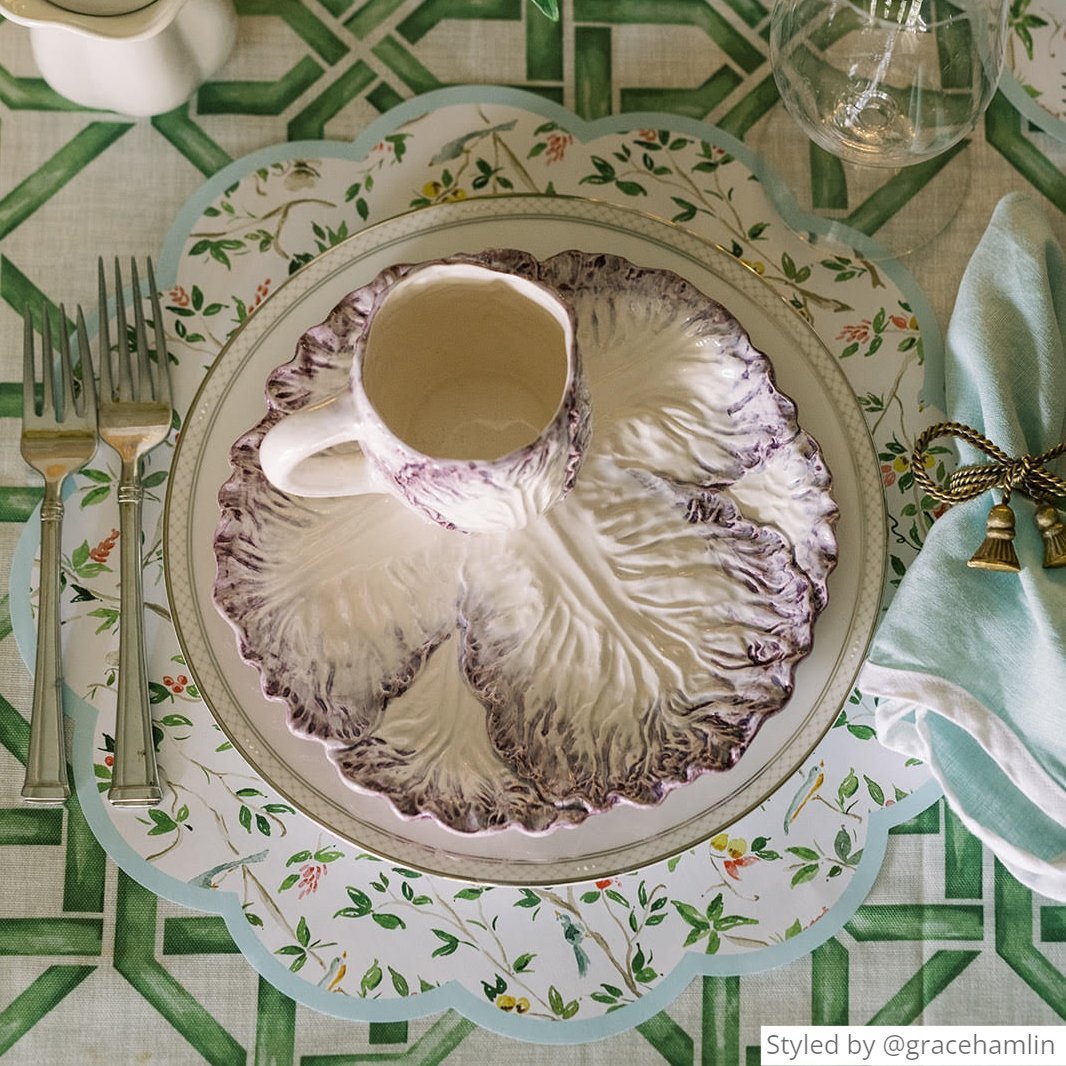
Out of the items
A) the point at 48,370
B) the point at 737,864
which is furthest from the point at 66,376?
the point at 737,864

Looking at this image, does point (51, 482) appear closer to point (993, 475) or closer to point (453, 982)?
point (453, 982)

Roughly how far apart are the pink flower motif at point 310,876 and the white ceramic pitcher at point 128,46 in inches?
17.0

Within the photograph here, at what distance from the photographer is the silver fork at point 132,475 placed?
1.88ft

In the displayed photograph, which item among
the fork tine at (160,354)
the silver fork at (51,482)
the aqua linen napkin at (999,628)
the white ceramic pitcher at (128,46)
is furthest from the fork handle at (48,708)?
the aqua linen napkin at (999,628)

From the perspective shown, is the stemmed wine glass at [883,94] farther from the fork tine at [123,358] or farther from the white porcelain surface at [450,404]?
the fork tine at [123,358]

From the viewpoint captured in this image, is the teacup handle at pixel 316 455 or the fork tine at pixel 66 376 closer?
the teacup handle at pixel 316 455

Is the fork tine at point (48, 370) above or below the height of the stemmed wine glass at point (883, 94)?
below

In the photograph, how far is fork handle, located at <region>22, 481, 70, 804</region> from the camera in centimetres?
58

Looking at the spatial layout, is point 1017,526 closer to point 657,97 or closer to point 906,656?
point 906,656

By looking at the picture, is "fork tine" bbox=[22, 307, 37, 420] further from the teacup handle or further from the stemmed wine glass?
the stemmed wine glass

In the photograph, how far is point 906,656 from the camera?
55 cm

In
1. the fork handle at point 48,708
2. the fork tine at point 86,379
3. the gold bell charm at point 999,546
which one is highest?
the fork tine at point 86,379

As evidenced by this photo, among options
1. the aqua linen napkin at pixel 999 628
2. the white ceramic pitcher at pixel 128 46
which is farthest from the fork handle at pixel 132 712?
the aqua linen napkin at pixel 999 628

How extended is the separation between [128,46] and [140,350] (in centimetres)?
16
